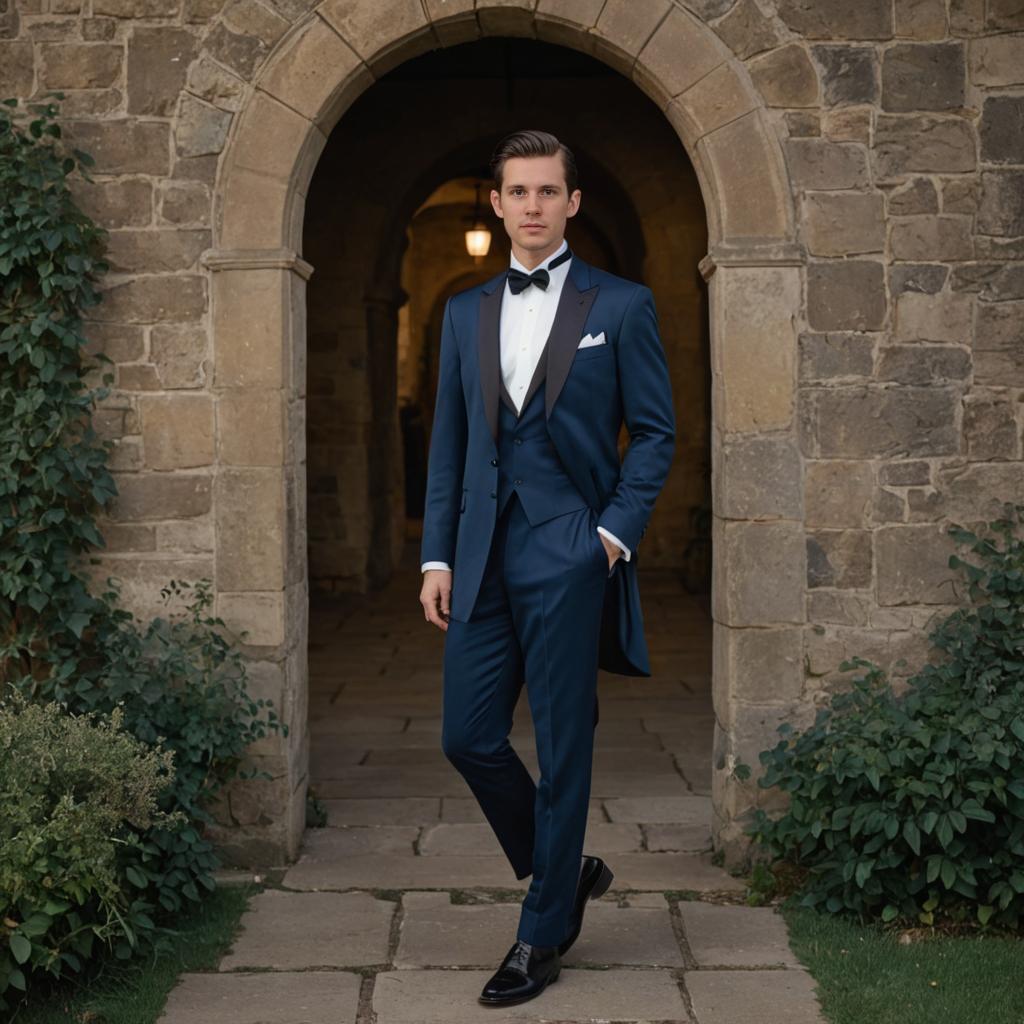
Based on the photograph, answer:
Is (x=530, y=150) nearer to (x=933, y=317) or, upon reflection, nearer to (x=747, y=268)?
(x=747, y=268)

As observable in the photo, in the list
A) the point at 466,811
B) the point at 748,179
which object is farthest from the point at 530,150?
the point at 466,811

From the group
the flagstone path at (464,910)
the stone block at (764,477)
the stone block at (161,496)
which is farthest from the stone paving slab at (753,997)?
the stone block at (161,496)

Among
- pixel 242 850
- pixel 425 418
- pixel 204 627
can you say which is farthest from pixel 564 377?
pixel 425 418

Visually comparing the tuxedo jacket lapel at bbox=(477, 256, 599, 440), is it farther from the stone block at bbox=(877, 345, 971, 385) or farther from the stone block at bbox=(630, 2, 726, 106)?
the stone block at bbox=(877, 345, 971, 385)

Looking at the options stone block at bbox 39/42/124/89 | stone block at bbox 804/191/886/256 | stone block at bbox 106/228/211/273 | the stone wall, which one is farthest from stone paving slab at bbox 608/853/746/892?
stone block at bbox 39/42/124/89

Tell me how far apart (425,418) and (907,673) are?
1449 centimetres

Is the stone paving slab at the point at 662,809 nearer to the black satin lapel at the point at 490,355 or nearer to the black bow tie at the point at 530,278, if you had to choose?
the black satin lapel at the point at 490,355

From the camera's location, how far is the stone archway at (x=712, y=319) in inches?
172

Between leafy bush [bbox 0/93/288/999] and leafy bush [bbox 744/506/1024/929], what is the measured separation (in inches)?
63.7

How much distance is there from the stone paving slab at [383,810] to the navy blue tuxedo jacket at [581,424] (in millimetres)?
1715

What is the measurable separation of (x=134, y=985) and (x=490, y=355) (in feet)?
5.66

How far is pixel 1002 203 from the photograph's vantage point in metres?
4.38

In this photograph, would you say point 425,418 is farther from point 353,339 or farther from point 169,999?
point 169,999

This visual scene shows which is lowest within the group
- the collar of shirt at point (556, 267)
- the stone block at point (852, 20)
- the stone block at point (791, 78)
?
the collar of shirt at point (556, 267)
